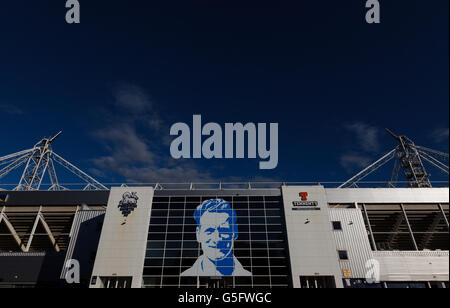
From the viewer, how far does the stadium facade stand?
106ft

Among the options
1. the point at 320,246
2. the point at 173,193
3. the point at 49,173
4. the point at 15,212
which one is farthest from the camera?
the point at 49,173

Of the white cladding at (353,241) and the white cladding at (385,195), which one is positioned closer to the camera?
the white cladding at (353,241)

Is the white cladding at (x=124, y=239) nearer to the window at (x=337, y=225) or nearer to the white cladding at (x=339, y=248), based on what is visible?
the white cladding at (x=339, y=248)

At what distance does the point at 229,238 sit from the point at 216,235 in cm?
187

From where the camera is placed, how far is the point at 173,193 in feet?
127

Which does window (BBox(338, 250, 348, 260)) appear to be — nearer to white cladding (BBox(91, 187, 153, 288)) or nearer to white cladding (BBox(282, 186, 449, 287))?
white cladding (BBox(282, 186, 449, 287))

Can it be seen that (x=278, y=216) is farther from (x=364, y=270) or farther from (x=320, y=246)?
(x=364, y=270)

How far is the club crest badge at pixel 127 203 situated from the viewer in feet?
118

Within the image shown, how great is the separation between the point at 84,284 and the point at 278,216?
28.6 meters

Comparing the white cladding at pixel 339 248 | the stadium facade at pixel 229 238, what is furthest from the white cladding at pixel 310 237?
the stadium facade at pixel 229 238

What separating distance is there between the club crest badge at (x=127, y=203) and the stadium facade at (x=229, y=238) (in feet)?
0.46

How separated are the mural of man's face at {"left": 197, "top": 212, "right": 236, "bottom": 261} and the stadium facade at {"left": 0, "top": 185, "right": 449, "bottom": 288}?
137mm

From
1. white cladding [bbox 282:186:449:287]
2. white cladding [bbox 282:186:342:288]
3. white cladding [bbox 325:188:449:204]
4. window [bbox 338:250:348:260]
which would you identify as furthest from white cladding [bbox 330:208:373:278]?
white cladding [bbox 325:188:449:204]
